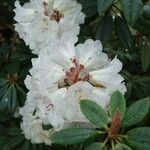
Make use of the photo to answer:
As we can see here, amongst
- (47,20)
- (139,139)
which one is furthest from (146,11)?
(139,139)

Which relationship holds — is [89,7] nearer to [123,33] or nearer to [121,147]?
[123,33]

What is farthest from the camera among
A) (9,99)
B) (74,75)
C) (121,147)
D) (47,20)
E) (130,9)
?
(9,99)

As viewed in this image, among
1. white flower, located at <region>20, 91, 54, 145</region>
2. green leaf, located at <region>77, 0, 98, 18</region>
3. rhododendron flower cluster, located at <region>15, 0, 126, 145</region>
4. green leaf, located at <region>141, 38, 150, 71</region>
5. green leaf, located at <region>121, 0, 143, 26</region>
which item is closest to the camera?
rhododendron flower cluster, located at <region>15, 0, 126, 145</region>

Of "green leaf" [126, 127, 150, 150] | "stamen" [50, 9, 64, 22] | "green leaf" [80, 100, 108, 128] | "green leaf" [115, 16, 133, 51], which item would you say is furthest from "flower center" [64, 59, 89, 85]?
"green leaf" [115, 16, 133, 51]

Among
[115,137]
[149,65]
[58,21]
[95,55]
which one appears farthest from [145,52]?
[115,137]

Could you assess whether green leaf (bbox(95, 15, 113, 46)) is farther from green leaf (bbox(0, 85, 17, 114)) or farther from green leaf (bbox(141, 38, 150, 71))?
green leaf (bbox(0, 85, 17, 114))

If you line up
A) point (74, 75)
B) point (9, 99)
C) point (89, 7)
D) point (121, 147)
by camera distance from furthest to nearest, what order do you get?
point (9, 99)
point (89, 7)
point (74, 75)
point (121, 147)

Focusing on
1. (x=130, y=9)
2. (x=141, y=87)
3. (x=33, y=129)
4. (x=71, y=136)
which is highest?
(x=130, y=9)
